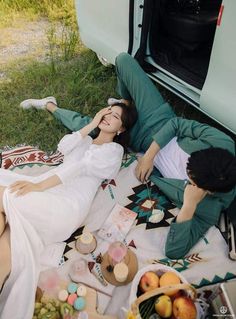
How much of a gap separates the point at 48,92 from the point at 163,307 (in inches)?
101

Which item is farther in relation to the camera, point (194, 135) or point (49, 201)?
point (194, 135)

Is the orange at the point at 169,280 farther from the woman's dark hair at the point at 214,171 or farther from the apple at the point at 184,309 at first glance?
the woman's dark hair at the point at 214,171

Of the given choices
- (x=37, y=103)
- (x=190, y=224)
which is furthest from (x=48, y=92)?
(x=190, y=224)

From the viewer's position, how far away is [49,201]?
2244 millimetres

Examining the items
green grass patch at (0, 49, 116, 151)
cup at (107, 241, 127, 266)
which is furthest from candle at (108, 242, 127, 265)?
green grass patch at (0, 49, 116, 151)

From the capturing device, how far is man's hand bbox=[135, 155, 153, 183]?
103 inches

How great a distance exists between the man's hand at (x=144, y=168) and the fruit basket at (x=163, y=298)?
86 centimetres

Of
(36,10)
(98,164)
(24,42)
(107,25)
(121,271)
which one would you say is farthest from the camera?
(36,10)

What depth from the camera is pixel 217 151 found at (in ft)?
6.73

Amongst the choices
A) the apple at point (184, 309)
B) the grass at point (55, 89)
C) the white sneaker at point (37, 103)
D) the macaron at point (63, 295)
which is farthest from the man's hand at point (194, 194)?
the white sneaker at point (37, 103)

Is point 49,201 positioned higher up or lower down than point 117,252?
higher up

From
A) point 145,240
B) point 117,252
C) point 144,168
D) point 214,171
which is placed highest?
point 214,171

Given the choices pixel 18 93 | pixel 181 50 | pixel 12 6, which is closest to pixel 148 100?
pixel 181 50

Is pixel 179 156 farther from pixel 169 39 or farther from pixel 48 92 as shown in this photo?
pixel 48 92
